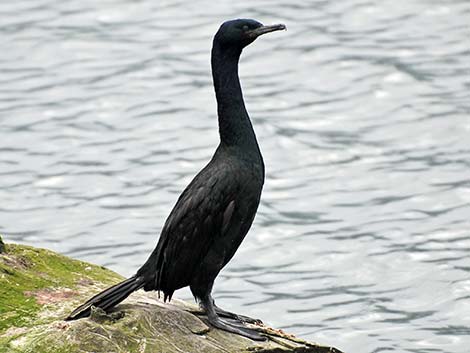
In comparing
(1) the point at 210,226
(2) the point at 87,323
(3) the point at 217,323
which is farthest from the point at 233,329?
(2) the point at 87,323

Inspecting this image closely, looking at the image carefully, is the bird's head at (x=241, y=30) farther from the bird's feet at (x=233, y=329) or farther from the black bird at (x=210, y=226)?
the bird's feet at (x=233, y=329)

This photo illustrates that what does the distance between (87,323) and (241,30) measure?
1.96 metres

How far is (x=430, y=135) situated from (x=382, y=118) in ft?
2.33

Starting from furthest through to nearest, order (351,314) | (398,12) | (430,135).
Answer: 1. (398,12)
2. (430,135)
3. (351,314)

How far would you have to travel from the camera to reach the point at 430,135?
14297 millimetres

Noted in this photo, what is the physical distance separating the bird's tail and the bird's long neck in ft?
3.41

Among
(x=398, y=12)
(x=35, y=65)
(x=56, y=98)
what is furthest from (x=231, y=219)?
(x=398, y=12)

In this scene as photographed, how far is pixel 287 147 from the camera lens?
14281 millimetres

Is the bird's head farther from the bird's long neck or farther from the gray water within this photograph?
the gray water

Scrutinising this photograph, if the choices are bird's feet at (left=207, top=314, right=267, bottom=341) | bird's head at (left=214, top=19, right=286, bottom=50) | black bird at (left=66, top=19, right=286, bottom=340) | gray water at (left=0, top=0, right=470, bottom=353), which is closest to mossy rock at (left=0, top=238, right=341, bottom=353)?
bird's feet at (left=207, top=314, right=267, bottom=341)

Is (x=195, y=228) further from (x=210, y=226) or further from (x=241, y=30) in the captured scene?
(x=241, y=30)

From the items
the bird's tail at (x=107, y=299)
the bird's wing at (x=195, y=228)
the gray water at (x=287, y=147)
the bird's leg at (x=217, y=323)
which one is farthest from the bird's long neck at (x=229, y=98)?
the gray water at (x=287, y=147)

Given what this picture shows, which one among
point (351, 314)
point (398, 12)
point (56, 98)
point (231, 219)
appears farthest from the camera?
point (398, 12)

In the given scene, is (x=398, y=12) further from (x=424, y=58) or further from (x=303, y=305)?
(x=303, y=305)
